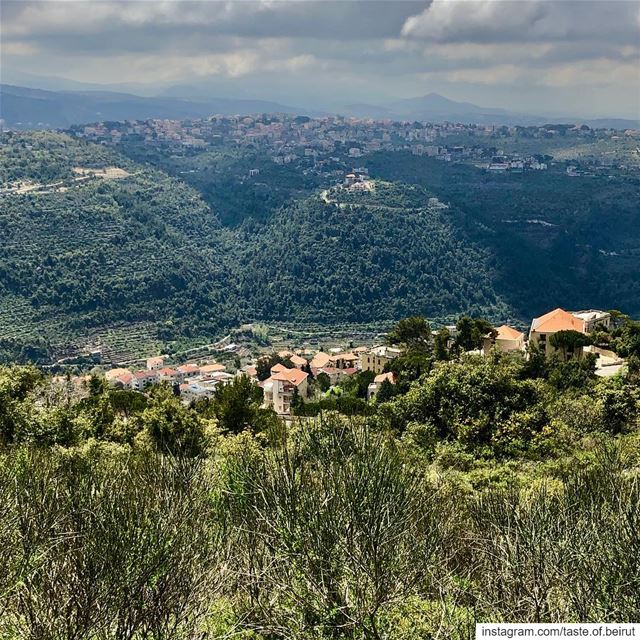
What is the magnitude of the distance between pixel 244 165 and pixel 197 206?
59.7 ft

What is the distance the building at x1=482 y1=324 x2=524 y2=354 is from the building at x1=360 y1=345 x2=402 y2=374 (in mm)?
4994

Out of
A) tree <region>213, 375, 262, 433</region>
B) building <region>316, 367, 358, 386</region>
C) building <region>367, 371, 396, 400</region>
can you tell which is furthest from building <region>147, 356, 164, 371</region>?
tree <region>213, 375, 262, 433</region>

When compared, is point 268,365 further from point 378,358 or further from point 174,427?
point 174,427

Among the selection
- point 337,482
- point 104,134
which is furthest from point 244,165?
point 337,482

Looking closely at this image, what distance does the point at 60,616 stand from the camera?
5.54 meters

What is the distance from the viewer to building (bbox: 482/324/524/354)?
27047mm

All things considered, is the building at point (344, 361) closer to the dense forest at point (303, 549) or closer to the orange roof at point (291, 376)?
the orange roof at point (291, 376)

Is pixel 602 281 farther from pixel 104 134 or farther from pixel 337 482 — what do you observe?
pixel 104 134

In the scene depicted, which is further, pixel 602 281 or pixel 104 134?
pixel 104 134

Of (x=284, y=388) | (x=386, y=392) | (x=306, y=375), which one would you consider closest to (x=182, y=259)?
(x=306, y=375)

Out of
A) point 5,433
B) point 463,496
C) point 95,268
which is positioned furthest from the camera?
point 95,268

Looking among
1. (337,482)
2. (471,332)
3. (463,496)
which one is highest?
(337,482)

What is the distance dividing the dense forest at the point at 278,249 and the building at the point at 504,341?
39.3 meters

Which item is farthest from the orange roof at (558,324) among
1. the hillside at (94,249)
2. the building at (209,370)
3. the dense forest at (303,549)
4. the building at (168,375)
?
the hillside at (94,249)
